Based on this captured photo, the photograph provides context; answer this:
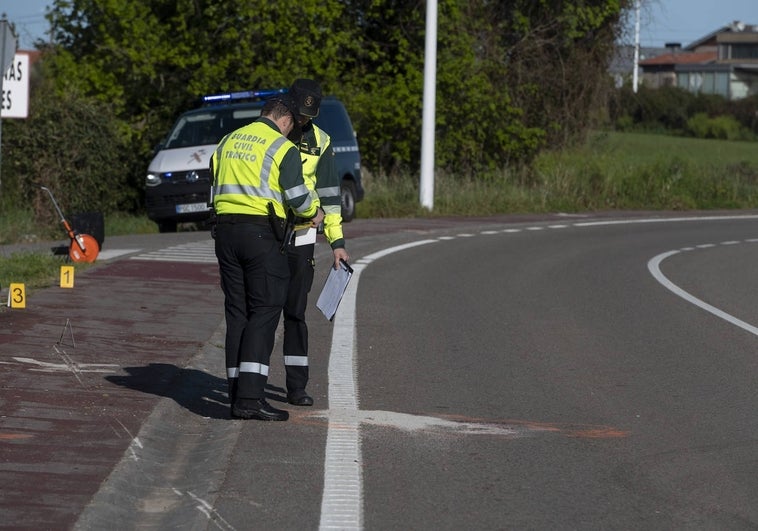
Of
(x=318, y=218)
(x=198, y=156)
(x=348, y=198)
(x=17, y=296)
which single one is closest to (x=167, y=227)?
(x=198, y=156)

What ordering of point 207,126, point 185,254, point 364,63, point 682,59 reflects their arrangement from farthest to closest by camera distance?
point 682,59, point 364,63, point 207,126, point 185,254

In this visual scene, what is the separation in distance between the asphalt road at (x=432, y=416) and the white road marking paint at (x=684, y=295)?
8 cm

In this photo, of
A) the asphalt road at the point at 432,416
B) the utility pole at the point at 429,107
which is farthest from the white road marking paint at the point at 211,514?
the utility pole at the point at 429,107

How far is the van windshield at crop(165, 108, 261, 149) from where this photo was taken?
21.8 m

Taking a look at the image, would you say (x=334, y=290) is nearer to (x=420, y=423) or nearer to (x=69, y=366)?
(x=420, y=423)

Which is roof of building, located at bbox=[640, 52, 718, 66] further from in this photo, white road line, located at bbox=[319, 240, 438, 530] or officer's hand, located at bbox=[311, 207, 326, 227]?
officer's hand, located at bbox=[311, 207, 326, 227]

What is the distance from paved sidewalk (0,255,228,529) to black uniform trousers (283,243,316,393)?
0.49 meters

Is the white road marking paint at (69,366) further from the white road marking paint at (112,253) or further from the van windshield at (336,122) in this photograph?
the van windshield at (336,122)

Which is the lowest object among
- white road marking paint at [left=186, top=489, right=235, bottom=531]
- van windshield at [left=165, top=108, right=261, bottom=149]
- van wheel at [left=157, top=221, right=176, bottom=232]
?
white road marking paint at [left=186, top=489, right=235, bottom=531]

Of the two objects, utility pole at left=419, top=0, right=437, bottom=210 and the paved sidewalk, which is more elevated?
utility pole at left=419, top=0, right=437, bottom=210

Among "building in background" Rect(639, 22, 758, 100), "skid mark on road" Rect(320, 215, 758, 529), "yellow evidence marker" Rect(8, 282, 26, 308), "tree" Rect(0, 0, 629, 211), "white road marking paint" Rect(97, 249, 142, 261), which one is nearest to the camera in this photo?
"skid mark on road" Rect(320, 215, 758, 529)

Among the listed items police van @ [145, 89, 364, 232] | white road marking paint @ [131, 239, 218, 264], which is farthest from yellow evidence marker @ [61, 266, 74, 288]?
police van @ [145, 89, 364, 232]

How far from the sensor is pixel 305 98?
7609 millimetres

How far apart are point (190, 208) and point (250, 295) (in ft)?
44.6
